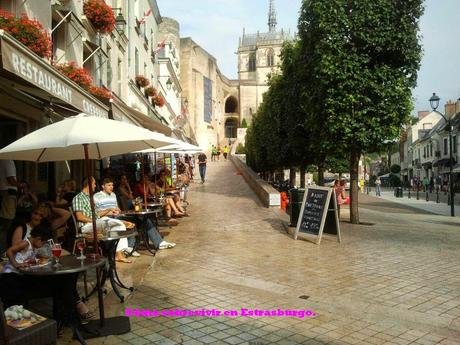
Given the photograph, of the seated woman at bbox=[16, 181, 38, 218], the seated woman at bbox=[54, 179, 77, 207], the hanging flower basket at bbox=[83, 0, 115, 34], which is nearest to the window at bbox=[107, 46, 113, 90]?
the hanging flower basket at bbox=[83, 0, 115, 34]

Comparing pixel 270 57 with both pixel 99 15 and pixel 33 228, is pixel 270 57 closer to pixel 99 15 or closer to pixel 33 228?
pixel 99 15

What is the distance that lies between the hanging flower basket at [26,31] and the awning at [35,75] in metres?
1.03

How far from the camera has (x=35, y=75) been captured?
197 inches

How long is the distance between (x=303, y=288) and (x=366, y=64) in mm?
8413

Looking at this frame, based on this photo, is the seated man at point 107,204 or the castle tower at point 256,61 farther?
the castle tower at point 256,61

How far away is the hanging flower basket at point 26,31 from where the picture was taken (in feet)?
24.5

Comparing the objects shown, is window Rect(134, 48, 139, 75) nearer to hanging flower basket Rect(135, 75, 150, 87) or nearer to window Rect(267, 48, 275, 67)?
hanging flower basket Rect(135, 75, 150, 87)

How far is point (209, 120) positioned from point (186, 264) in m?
69.0

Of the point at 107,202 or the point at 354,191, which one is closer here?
the point at 107,202

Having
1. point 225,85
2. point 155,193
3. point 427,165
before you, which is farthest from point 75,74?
point 225,85

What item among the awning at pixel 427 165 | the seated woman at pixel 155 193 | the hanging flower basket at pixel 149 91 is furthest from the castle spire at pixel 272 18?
the seated woman at pixel 155 193

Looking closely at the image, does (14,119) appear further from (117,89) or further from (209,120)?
(209,120)

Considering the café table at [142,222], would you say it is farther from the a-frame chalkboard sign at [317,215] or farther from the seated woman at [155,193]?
the a-frame chalkboard sign at [317,215]

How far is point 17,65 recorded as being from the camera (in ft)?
14.5
